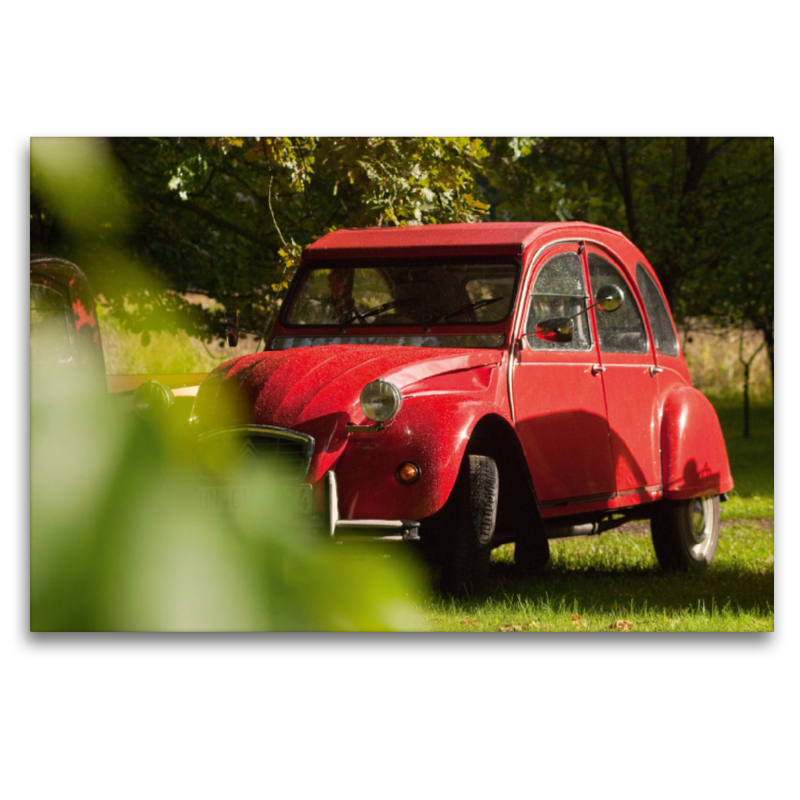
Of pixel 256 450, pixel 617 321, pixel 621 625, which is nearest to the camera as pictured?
pixel 256 450

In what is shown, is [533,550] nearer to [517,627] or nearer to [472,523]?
[517,627]

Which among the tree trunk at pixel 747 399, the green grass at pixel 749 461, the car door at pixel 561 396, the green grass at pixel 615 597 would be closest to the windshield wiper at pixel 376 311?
the car door at pixel 561 396

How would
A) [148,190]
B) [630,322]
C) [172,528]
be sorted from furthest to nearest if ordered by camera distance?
[148,190] < [630,322] < [172,528]

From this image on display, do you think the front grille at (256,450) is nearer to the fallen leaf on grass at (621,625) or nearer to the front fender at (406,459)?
the front fender at (406,459)

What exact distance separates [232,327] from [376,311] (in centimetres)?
75

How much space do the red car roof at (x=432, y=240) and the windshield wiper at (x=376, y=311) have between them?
0.24 meters

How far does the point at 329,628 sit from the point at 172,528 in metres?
0.81

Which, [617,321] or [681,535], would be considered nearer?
[617,321]

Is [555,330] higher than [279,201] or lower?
lower

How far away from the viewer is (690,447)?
5930 millimetres

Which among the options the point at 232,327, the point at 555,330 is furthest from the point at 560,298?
the point at 232,327
